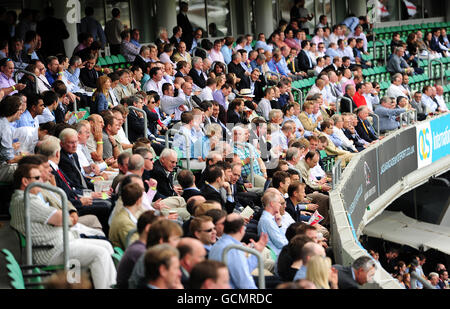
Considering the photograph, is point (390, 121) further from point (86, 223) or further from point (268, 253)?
point (86, 223)

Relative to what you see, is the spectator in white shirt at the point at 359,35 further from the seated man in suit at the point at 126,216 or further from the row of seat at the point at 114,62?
the seated man in suit at the point at 126,216

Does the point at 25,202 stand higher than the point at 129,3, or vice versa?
the point at 129,3

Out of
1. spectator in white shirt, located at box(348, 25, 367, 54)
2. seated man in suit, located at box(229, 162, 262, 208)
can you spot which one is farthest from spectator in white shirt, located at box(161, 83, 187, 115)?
spectator in white shirt, located at box(348, 25, 367, 54)

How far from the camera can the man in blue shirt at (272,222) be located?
8.00 m

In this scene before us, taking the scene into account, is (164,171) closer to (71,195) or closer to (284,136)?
(71,195)

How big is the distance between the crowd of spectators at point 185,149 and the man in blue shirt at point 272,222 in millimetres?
16

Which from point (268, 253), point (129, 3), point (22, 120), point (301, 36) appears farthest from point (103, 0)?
point (268, 253)

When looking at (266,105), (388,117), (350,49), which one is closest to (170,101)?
(266,105)

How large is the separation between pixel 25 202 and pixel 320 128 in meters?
8.15

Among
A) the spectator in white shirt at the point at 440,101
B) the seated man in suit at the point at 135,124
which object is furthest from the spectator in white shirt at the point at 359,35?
the seated man in suit at the point at 135,124

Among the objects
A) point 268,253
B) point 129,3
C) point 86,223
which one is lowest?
point 268,253

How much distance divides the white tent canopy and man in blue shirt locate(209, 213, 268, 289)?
10.2 m

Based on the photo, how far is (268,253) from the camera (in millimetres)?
7809

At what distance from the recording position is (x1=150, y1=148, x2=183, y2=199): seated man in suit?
8.50 metres
